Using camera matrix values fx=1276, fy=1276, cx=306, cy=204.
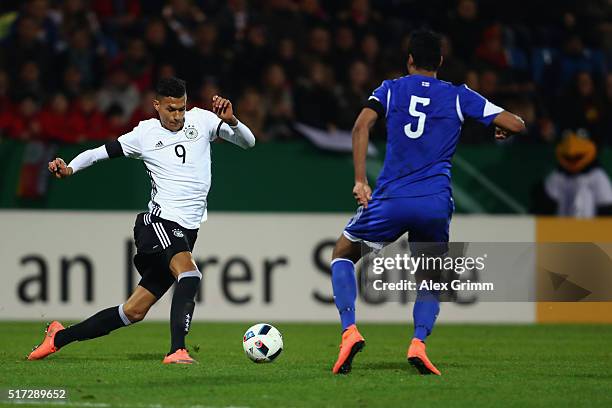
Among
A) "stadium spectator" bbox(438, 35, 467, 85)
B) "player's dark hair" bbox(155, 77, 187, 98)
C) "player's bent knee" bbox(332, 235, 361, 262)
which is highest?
"stadium spectator" bbox(438, 35, 467, 85)

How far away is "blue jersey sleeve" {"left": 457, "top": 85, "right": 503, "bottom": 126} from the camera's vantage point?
786 centimetres

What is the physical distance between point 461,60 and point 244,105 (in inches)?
122

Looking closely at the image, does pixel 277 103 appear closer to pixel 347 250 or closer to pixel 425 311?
pixel 347 250

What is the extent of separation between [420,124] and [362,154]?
50 cm

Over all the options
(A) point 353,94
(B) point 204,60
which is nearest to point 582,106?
(A) point 353,94

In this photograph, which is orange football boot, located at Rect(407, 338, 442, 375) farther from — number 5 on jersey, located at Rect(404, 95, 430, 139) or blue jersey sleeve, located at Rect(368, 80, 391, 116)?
blue jersey sleeve, located at Rect(368, 80, 391, 116)

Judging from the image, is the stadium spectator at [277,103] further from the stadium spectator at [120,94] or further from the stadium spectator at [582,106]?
the stadium spectator at [582,106]

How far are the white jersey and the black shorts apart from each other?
0.06 meters

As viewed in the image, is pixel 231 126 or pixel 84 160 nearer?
pixel 84 160

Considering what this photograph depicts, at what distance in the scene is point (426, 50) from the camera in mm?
7949

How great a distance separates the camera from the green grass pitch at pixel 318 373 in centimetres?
688

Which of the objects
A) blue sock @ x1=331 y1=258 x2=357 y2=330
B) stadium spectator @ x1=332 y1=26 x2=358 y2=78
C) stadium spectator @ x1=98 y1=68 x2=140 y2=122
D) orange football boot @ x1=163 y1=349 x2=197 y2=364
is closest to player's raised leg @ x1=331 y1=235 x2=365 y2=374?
blue sock @ x1=331 y1=258 x2=357 y2=330

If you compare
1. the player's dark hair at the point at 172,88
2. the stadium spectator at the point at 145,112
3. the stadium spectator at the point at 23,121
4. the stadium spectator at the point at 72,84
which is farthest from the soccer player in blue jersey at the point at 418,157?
the stadium spectator at the point at 72,84

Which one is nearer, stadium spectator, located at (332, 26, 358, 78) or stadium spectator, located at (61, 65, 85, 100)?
stadium spectator, located at (61, 65, 85, 100)
